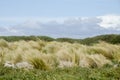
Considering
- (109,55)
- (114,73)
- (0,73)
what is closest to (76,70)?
(114,73)

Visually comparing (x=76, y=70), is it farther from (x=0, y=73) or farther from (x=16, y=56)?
(x=16, y=56)

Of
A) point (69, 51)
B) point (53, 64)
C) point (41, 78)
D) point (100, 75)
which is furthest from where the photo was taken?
point (69, 51)

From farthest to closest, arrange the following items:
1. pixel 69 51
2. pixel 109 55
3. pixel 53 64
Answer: pixel 109 55 < pixel 69 51 < pixel 53 64

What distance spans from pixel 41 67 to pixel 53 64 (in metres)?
1.35

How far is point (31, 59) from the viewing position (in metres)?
13.2

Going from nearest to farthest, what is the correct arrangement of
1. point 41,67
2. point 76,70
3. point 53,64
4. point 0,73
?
point 0,73, point 76,70, point 41,67, point 53,64

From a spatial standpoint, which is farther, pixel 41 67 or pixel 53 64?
pixel 53 64

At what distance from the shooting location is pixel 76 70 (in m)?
11.5

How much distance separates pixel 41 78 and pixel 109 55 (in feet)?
29.7

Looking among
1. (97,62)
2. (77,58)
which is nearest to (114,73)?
(97,62)

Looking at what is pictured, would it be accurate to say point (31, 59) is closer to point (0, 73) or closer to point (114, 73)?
point (0, 73)

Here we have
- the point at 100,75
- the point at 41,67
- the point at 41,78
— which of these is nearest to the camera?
the point at 41,78

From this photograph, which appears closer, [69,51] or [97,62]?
[97,62]

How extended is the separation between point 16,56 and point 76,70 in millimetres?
3723
